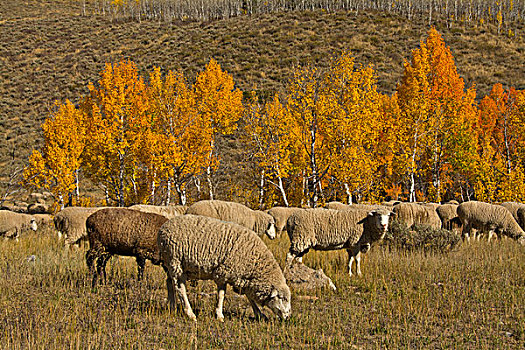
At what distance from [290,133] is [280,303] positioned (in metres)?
16.4

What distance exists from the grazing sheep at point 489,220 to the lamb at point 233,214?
25.0 feet

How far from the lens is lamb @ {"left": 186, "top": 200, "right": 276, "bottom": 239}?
13055 millimetres

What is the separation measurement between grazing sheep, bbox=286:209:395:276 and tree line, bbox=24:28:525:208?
322 inches

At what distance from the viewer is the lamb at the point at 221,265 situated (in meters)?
6.60

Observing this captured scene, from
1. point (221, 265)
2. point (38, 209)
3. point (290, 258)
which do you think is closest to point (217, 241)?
point (221, 265)

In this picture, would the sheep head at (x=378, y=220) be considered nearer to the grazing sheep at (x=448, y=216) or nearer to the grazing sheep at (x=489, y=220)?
the grazing sheep at (x=489, y=220)

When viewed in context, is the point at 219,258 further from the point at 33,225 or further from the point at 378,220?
the point at 33,225

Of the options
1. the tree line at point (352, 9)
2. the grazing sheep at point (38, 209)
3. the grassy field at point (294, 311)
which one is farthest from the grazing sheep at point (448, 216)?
the tree line at point (352, 9)

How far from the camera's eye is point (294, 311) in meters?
7.20

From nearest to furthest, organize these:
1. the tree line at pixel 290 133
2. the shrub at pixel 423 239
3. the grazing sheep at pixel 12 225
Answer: the shrub at pixel 423 239, the grazing sheep at pixel 12 225, the tree line at pixel 290 133

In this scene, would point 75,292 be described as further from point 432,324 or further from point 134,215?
point 432,324

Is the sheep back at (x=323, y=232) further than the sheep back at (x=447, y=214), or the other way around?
the sheep back at (x=447, y=214)

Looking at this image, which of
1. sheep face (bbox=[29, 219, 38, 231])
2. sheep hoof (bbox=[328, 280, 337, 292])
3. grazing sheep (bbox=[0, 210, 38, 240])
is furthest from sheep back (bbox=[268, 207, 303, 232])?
grazing sheep (bbox=[0, 210, 38, 240])

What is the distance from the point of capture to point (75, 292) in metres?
7.75
